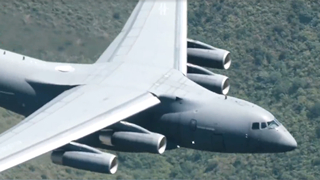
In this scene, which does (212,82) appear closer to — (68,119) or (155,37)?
(155,37)

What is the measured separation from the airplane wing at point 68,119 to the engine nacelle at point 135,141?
2.64ft

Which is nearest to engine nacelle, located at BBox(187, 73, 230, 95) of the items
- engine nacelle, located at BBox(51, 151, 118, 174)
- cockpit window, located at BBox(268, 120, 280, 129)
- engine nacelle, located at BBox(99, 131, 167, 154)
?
cockpit window, located at BBox(268, 120, 280, 129)

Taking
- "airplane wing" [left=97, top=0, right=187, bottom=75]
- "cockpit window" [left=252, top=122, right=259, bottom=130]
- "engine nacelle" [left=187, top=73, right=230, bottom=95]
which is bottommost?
"cockpit window" [left=252, top=122, right=259, bottom=130]

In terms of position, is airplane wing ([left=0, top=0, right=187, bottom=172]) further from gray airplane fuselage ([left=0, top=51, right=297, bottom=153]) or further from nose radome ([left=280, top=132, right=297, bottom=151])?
nose radome ([left=280, top=132, right=297, bottom=151])

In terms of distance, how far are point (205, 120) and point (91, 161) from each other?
18.5ft

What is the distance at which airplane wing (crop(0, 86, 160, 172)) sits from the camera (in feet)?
183

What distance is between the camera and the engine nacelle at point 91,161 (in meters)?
56.8

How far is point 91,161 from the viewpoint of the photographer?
56.9m

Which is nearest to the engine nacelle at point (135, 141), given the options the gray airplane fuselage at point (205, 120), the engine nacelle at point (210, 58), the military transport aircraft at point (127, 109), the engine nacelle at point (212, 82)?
the military transport aircraft at point (127, 109)

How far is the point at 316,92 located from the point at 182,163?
27.1ft

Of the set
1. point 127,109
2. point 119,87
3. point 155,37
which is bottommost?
point 127,109

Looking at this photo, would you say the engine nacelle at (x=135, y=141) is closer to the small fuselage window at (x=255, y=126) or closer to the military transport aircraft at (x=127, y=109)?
the military transport aircraft at (x=127, y=109)

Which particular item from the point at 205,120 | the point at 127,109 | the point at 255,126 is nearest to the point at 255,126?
the point at 255,126

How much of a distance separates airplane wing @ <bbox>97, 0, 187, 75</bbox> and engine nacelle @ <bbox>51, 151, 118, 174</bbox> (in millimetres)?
7433
